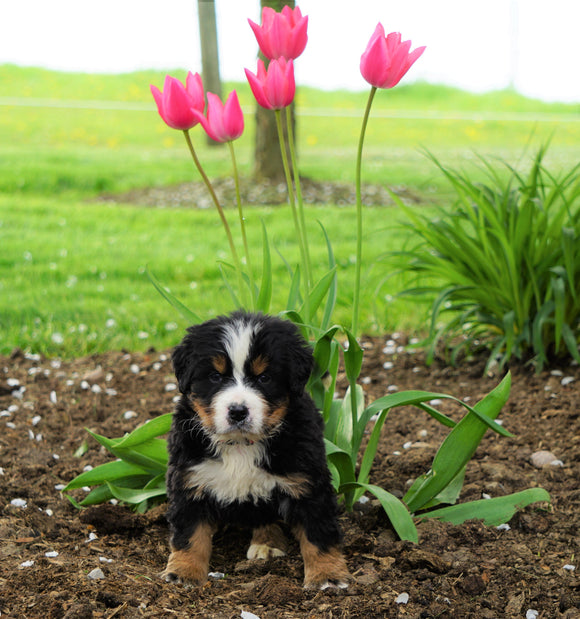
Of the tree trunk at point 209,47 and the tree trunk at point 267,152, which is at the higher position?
the tree trunk at point 209,47

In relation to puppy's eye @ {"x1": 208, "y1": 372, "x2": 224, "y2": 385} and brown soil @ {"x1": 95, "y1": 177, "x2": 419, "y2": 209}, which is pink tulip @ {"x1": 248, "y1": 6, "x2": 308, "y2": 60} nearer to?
puppy's eye @ {"x1": 208, "y1": 372, "x2": 224, "y2": 385}

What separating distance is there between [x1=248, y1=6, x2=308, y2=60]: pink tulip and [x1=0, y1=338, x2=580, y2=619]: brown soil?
1.94m

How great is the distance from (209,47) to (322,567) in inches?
496

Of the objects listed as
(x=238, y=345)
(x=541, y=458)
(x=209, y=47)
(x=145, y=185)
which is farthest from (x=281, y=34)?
(x=209, y=47)

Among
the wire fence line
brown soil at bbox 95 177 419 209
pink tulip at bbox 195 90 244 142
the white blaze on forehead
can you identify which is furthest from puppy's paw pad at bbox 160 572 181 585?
the wire fence line

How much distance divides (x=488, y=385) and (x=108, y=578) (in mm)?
2875

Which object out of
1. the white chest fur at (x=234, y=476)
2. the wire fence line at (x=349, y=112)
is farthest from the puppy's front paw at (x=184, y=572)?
the wire fence line at (x=349, y=112)

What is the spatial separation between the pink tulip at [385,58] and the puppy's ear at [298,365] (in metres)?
1.02

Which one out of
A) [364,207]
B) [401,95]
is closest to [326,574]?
[364,207]

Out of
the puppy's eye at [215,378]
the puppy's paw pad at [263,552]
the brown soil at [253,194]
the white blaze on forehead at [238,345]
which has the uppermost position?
the white blaze on forehead at [238,345]

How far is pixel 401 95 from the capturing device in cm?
2206

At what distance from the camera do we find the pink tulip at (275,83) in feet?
9.20

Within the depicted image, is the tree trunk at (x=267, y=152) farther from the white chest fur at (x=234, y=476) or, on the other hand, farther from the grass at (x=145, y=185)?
the white chest fur at (x=234, y=476)

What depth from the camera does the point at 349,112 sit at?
19422 mm
